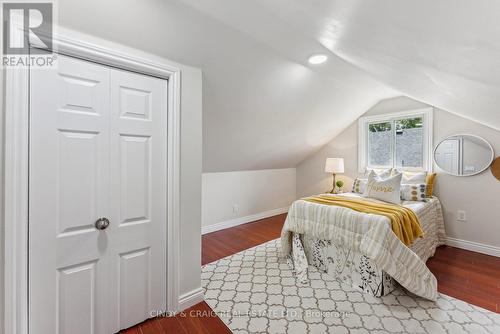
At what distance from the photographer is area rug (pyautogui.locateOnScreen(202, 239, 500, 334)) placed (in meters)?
1.62

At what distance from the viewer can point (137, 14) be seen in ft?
4.39

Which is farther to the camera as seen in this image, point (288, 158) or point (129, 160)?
point (288, 158)

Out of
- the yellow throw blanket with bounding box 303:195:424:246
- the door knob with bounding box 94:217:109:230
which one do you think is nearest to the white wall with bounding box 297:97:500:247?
the yellow throw blanket with bounding box 303:195:424:246

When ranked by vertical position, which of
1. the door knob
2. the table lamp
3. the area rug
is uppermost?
the table lamp

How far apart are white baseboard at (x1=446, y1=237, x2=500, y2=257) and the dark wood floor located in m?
0.08

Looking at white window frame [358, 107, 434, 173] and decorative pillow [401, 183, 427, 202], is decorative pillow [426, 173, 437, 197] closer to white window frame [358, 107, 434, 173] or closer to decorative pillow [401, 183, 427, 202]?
white window frame [358, 107, 434, 173]

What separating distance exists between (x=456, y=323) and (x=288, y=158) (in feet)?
10.5

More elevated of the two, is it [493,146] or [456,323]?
[493,146]

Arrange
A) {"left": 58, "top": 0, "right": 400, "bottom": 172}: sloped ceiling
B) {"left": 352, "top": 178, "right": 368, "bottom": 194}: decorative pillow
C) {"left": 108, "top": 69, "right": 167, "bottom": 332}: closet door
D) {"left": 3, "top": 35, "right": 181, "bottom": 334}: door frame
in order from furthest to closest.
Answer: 1. {"left": 352, "top": 178, "right": 368, "bottom": 194}: decorative pillow
2. {"left": 108, "top": 69, "right": 167, "bottom": 332}: closet door
3. {"left": 58, "top": 0, "right": 400, "bottom": 172}: sloped ceiling
4. {"left": 3, "top": 35, "right": 181, "bottom": 334}: door frame

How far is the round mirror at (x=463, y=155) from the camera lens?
2.79 meters

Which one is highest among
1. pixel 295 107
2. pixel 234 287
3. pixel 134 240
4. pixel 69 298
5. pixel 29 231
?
pixel 295 107

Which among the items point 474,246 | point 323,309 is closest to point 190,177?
point 323,309

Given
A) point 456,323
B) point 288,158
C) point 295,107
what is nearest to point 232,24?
point 295,107

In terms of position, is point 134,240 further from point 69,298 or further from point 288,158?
point 288,158
